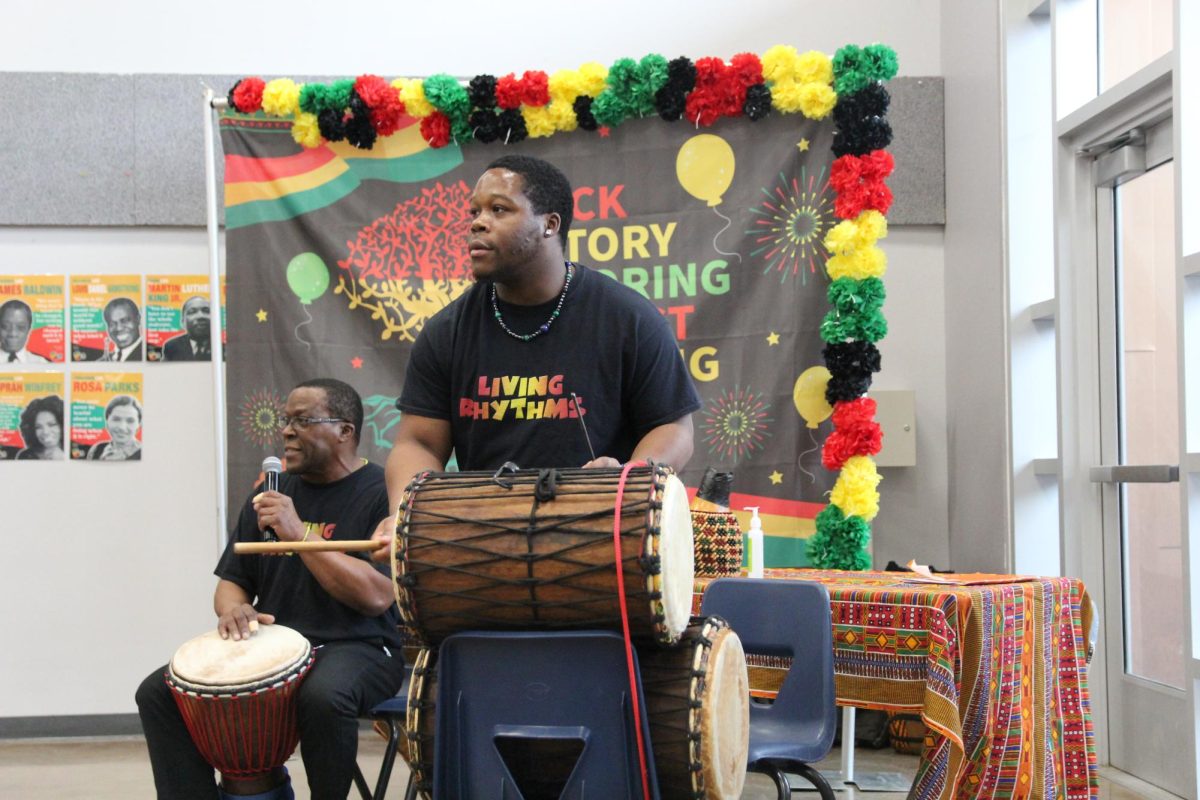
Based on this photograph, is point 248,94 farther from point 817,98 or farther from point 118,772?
point 118,772

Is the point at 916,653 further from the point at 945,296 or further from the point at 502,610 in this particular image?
Answer: the point at 945,296

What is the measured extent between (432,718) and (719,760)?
0.48 metres

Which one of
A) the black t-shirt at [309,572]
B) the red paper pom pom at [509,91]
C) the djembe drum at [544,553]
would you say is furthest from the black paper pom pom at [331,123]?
the djembe drum at [544,553]

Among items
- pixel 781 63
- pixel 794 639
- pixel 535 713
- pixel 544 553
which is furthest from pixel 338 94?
pixel 535 713

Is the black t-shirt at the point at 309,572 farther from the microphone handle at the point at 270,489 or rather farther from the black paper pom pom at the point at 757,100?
the black paper pom pom at the point at 757,100

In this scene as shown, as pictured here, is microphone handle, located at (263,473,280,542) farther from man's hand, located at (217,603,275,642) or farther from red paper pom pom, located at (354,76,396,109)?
red paper pom pom, located at (354,76,396,109)

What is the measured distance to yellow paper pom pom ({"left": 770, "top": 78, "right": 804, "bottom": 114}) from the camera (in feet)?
14.6

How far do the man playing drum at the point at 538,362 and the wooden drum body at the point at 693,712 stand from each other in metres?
0.45

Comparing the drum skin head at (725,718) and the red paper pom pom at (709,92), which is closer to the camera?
the drum skin head at (725,718)

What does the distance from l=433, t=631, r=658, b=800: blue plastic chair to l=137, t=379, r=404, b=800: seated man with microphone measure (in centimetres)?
79

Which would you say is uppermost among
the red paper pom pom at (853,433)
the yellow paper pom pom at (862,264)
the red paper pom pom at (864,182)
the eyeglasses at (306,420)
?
the red paper pom pom at (864,182)

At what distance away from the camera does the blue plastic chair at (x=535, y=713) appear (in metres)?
1.97

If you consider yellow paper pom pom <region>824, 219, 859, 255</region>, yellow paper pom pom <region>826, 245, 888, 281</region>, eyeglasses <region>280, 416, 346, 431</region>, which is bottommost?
eyeglasses <region>280, 416, 346, 431</region>

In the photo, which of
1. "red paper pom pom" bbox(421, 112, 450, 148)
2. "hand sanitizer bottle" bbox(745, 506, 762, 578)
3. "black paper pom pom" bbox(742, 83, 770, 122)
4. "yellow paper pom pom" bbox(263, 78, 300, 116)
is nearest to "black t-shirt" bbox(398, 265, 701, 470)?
"hand sanitizer bottle" bbox(745, 506, 762, 578)
